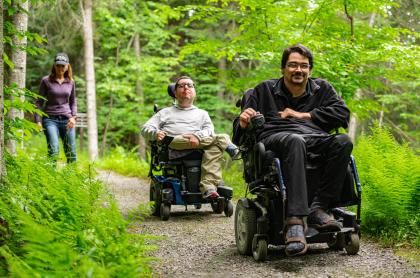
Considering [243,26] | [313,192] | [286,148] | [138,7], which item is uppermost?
[138,7]

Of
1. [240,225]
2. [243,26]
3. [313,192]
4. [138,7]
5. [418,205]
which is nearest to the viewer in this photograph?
[313,192]

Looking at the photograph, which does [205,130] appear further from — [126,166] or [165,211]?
[126,166]

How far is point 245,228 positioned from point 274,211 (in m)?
0.33

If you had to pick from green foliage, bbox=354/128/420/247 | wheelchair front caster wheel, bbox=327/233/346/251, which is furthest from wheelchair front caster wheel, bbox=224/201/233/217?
wheelchair front caster wheel, bbox=327/233/346/251

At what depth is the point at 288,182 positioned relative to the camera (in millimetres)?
3711

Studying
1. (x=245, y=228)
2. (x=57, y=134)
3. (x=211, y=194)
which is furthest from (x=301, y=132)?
(x=57, y=134)

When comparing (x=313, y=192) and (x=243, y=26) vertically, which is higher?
(x=243, y=26)

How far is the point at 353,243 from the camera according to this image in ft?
12.9

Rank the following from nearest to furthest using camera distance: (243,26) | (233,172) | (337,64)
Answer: (337,64) → (243,26) → (233,172)

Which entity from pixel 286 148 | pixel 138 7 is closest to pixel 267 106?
pixel 286 148

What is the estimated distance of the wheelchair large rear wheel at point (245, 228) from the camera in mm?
4094

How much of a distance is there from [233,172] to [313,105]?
21.7 ft

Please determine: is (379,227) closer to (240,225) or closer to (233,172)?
(240,225)

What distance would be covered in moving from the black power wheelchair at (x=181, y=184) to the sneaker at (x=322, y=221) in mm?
2268
